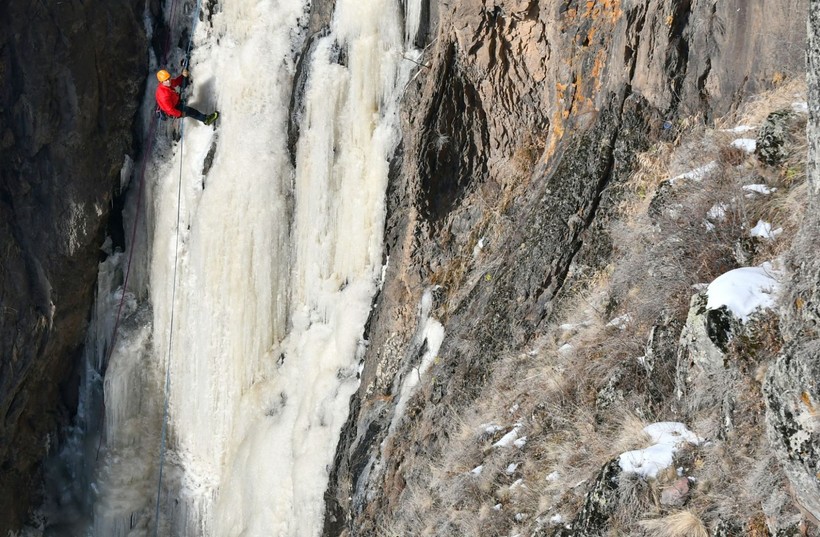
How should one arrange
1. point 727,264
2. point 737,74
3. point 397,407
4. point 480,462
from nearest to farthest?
point 727,264, point 737,74, point 480,462, point 397,407

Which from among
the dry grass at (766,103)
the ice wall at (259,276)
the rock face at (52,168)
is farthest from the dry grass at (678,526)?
the rock face at (52,168)

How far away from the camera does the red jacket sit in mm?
10398

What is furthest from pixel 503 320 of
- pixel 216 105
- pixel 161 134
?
pixel 161 134

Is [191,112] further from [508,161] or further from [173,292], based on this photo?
[508,161]

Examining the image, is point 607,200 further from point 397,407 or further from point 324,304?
point 324,304

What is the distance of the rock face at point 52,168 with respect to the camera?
1065 centimetres

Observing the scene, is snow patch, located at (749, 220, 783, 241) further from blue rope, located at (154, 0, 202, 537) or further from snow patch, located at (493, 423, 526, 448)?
blue rope, located at (154, 0, 202, 537)

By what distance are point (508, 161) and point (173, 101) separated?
15.1ft

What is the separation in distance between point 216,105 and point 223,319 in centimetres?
268

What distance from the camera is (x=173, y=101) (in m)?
10.5

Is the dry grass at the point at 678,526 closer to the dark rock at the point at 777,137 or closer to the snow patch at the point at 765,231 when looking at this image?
the snow patch at the point at 765,231

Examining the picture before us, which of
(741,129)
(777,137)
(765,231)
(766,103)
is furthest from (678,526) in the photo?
(766,103)

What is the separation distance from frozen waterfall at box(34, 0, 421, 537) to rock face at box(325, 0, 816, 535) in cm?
52

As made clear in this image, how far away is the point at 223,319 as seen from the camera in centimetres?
1055
